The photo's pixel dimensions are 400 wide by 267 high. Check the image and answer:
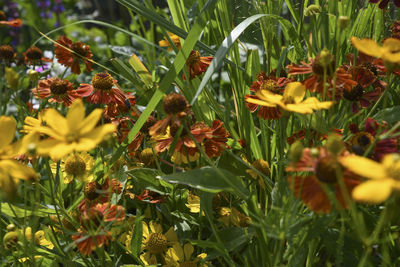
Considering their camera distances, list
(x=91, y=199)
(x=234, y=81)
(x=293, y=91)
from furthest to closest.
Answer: (x=234, y=81)
(x=91, y=199)
(x=293, y=91)

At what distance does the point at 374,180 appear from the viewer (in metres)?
0.36

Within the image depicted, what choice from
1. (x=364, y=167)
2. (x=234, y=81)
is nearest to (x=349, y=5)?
(x=234, y=81)

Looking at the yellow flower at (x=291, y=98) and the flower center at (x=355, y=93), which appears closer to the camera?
the yellow flower at (x=291, y=98)

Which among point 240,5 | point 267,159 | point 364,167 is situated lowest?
point 267,159

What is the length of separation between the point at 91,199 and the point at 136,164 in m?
0.12

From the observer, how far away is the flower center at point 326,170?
43 centimetres

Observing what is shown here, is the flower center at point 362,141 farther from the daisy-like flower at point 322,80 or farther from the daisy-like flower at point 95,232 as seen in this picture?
the daisy-like flower at point 95,232

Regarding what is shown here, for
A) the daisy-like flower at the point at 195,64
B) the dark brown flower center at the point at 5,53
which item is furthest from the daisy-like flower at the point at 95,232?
the dark brown flower center at the point at 5,53

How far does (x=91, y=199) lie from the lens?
691 millimetres

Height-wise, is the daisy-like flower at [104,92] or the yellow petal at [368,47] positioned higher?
the yellow petal at [368,47]

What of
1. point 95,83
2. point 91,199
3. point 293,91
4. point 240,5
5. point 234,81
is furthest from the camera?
point 240,5

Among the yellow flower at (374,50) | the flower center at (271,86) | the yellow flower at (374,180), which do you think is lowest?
the flower center at (271,86)

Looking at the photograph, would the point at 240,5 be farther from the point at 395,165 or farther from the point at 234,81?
the point at 395,165

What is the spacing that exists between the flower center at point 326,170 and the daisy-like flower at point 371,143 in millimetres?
71
